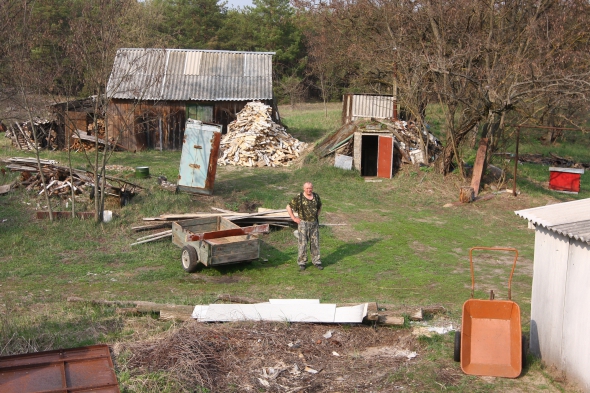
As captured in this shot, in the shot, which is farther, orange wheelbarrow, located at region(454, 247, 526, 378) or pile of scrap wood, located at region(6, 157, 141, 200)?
pile of scrap wood, located at region(6, 157, 141, 200)

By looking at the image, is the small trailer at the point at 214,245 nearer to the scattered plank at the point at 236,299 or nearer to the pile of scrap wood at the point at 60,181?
the scattered plank at the point at 236,299

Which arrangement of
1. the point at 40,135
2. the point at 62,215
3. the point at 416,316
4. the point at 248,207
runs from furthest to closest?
the point at 40,135 < the point at 248,207 < the point at 62,215 < the point at 416,316

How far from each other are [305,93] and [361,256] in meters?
34.6

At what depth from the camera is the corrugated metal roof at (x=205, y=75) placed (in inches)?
1011

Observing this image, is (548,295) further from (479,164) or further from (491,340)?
(479,164)

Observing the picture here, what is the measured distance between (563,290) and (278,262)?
647 cm

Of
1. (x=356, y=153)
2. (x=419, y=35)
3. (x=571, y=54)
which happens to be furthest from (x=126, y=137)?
(x=571, y=54)

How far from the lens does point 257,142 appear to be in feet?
76.8

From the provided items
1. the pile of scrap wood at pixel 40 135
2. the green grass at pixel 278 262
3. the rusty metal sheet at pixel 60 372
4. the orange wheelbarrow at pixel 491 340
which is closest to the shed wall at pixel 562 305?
the orange wheelbarrow at pixel 491 340

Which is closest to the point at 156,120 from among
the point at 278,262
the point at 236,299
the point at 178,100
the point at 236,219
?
the point at 178,100

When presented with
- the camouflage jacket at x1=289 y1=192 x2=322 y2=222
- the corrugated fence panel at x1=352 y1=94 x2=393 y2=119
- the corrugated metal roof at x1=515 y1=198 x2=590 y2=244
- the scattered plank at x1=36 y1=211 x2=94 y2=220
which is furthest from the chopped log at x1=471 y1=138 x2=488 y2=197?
the scattered plank at x1=36 y1=211 x2=94 y2=220

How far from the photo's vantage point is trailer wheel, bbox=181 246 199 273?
11.2m

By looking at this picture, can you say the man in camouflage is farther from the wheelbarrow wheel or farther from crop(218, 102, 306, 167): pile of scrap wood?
crop(218, 102, 306, 167): pile of scrap wood

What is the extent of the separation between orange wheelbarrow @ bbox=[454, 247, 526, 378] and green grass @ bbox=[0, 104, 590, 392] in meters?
0.24
